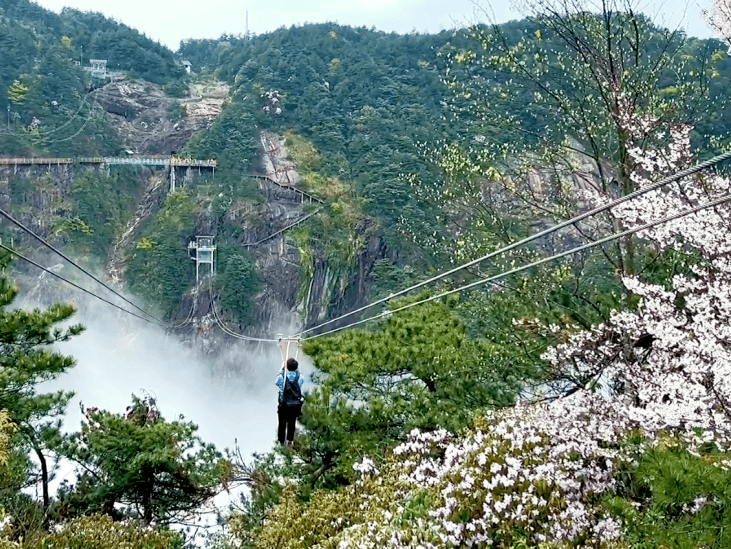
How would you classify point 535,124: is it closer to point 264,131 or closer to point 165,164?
point 264,131

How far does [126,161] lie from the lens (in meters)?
39.5

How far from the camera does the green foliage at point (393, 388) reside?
709cm

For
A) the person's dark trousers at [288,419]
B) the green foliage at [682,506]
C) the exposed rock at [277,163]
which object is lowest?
the person's dark trousers at [288,419]

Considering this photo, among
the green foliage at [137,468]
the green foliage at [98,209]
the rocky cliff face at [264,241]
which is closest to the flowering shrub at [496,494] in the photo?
the green foliage at [137,468]

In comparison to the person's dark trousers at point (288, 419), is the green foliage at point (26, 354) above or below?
above

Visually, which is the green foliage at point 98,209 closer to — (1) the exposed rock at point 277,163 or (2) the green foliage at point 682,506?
(1) the exposed rock at point 277,163

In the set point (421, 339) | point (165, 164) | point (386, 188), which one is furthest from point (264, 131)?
point (421, 339)

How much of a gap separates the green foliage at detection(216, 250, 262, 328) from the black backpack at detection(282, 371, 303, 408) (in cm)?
2807

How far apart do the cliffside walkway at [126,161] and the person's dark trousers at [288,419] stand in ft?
108

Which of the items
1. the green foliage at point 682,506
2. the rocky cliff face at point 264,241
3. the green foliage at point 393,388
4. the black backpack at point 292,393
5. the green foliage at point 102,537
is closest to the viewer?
the green foliage at point 682,506

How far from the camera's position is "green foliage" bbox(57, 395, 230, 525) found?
9.33m

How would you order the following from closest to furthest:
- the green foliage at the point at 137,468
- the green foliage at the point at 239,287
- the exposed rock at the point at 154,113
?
the green foliage at the point at 137,468, the green foliage at the point at 239,287, the exposed rock at the point at 154,113

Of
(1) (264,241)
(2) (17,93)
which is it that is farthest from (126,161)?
(1) (264,241)

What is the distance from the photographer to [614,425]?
5.02 meters
